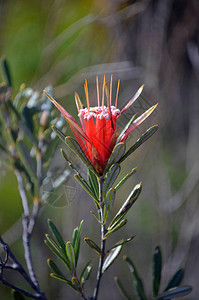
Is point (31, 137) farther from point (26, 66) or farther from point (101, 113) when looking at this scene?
point (26, 66)

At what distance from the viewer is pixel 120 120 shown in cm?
65

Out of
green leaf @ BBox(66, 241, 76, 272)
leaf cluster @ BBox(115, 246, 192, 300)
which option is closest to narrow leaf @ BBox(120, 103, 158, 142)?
green leaf @ BBox(66, 241, 76, 272)

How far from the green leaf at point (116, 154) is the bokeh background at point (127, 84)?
1.23m

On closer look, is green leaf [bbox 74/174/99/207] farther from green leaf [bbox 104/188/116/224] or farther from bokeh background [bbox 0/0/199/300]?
bokeh background [bbox 0/0/199/300]

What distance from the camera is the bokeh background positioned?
188cm

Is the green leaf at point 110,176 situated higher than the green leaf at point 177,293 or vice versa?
the green leaf at point 110,176

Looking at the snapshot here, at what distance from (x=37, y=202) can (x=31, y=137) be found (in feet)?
0.51

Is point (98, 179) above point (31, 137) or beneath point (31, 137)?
beneath

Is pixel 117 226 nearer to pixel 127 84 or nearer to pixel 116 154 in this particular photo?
pixel 116 154

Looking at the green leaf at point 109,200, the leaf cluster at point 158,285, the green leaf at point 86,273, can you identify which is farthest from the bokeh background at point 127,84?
the green leaf at point 109,200

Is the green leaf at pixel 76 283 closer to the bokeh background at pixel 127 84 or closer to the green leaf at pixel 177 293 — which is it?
the green leaf at pixel 177 293

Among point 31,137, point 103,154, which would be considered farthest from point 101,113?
point 31,137

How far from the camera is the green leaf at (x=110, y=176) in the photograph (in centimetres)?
52

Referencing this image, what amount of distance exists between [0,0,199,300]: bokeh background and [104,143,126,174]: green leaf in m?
1.23
